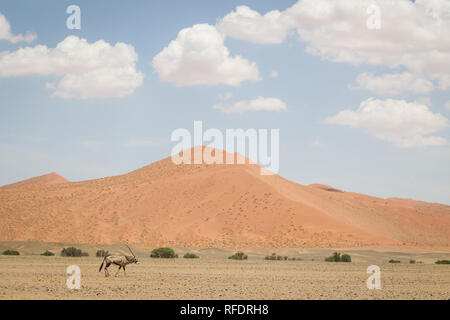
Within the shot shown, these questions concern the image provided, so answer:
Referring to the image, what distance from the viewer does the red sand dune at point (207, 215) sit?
61125 millimetres

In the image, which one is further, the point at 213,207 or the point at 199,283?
the point at 213,207

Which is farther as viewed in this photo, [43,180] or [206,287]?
[43,180]

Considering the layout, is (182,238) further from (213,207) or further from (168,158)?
(168,158)

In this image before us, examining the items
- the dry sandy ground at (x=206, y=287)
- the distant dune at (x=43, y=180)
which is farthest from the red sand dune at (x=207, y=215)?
the distant dune at (x=43, y=180)

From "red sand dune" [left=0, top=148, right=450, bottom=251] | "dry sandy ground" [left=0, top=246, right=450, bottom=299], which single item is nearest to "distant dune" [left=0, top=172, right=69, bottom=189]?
"red sand dune" [left=0, top=148, right=450, bottom=251]

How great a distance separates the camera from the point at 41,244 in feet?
168

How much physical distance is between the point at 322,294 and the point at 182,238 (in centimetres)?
4503

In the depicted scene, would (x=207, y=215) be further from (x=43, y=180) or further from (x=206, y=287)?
(x=43, y=180)

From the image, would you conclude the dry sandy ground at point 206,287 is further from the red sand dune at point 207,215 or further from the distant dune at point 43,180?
the distant dune at point 43,180

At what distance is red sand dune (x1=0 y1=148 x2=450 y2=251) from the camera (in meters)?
61.1

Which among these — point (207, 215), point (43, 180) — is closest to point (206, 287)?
point (207, 215)

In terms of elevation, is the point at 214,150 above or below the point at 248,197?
above

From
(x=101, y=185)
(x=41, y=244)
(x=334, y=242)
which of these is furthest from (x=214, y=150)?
(x=41, y=244)

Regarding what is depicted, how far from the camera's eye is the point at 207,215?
67562 millimetres
